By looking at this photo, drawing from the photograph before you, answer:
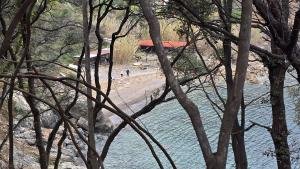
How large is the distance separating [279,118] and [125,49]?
429 inches

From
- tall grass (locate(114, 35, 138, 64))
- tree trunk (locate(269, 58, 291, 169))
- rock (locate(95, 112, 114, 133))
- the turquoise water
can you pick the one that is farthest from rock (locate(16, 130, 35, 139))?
tree trunk (locate(269, 58, 291, 169))

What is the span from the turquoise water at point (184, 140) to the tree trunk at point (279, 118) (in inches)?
151

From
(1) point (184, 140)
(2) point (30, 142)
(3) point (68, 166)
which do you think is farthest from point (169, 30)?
(3) point (68, 166)

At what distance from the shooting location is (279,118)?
11.8 feet

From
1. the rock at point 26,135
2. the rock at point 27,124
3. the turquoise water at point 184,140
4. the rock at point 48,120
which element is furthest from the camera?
the rock at point 48,120

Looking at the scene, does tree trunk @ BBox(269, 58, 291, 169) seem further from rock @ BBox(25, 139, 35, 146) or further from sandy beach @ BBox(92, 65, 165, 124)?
sandy beach @ BBox(92, 65, 165, 124)

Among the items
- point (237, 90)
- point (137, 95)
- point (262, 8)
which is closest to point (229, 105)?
point (237, 90)

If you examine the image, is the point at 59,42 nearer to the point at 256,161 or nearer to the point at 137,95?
the point at 256,161

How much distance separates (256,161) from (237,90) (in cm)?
765

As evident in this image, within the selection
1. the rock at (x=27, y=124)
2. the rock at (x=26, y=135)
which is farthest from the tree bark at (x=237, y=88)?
the rock at (x=27, y=124)

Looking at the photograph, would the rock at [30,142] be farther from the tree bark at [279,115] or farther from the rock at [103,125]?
the tree bark at [279,115]

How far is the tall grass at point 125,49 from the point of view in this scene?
1411 centimetres

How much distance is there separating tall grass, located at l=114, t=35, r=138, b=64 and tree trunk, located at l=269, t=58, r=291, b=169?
1059 cm

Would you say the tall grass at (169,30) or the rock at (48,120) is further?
the rock at (48,120)
